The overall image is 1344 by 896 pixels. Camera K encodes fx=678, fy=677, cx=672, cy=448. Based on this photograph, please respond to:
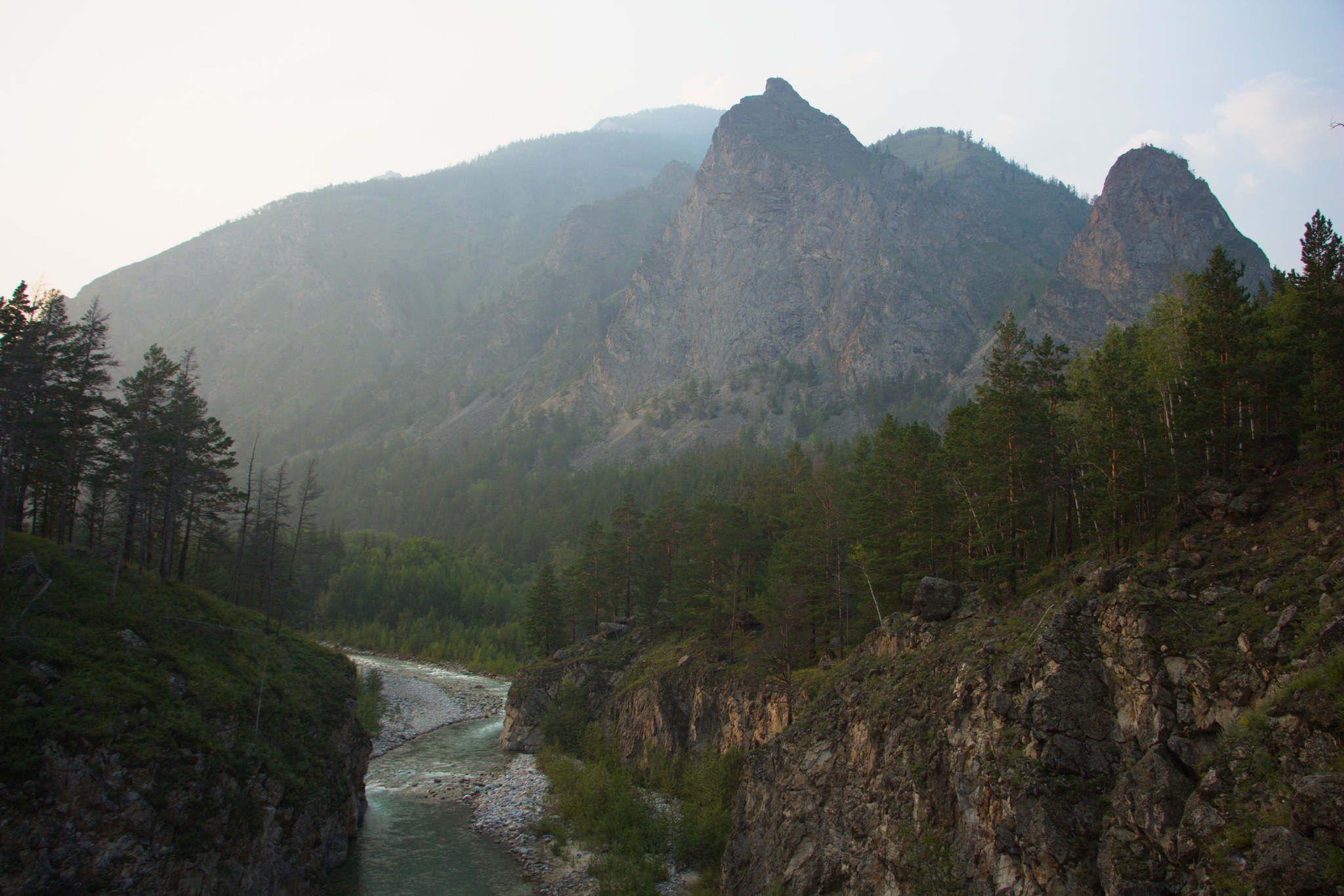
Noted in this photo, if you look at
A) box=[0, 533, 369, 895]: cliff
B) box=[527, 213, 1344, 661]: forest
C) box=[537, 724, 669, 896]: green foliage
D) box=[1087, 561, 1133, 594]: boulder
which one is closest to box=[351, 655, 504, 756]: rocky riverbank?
box=[537, 724, 669, 896]: green foliage

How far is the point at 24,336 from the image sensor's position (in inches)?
1245

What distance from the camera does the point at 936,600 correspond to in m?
30.4

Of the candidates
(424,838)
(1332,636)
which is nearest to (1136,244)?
(1332,636)

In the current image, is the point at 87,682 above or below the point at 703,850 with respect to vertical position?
above

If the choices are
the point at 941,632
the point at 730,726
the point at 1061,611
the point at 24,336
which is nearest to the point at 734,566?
the point at 730,726

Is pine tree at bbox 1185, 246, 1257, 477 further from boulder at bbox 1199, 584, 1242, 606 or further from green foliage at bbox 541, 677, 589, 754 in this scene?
green foliage at bbox 541, 677, 589, 754

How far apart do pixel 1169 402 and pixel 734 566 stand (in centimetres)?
2951

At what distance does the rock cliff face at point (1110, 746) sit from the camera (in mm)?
13672

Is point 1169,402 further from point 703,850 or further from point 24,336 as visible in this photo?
point 24,336

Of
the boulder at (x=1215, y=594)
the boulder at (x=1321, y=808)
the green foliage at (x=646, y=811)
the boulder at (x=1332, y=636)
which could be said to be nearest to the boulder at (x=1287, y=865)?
the boulder at (x=1321, y=808)

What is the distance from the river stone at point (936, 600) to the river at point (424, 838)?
24.1 m

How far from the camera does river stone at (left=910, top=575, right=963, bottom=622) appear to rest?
3006cm

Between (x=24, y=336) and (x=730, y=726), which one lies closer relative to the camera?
(x=24, y=336)

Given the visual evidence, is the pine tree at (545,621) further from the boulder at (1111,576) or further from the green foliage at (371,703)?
the boulder at (1111,576)
